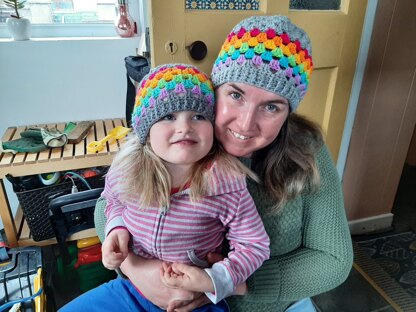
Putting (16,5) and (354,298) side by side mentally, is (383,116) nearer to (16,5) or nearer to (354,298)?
(354,298)

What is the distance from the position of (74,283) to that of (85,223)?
404 millimetres

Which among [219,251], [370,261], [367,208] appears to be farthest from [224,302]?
[367,208]

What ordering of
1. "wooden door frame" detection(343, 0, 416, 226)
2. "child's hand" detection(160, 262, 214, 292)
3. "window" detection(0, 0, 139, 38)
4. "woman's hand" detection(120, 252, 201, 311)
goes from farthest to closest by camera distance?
"window" detection(0, 0, 139, 38), "wooden door frame" detection(343, 0, 416, 226), "woman's hand" detection(120, 252, 201, 311), "child's hand" detection(160, 262, 214, 292)

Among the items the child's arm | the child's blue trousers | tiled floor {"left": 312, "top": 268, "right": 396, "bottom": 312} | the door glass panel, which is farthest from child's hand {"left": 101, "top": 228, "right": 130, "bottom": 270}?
tiled floor {"left": 312, "top": 268, "right": 396, "bottom": 312}

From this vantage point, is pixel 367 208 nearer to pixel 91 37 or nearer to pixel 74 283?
pixel 74 283

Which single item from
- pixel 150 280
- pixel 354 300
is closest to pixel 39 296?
pixel 150 280

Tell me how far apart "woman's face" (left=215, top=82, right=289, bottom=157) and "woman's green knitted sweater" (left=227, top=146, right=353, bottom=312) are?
14 centimetres

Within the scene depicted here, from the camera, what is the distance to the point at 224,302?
87 cm

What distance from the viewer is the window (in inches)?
72.2

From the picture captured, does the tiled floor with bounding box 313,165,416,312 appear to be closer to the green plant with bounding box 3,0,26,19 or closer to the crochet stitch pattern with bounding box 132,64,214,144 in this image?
the crochet stitch pattern with bounding box 132,64,214,144

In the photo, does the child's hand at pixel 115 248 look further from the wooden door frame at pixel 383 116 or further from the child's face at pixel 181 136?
the wooden door frame at pixel 383 116

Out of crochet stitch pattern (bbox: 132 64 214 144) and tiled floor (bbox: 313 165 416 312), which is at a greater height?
crochet stitch pattern (bbox: 132 64 214 144)

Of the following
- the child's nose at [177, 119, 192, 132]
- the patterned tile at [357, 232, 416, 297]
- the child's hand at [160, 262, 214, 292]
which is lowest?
the patterned tile at [357, 232, 416, 297]

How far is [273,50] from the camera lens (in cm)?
74
